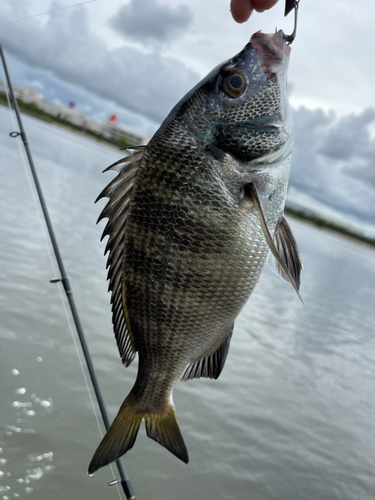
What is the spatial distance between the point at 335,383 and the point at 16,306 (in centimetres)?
569

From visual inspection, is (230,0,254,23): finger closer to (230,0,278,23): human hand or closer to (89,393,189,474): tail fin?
(230,0,278,23): human hand

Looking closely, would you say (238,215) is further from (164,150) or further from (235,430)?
(235,430)

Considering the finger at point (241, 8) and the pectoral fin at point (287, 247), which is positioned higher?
the finger at point (241, 8)

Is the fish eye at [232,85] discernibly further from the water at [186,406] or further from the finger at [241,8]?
the water at [186,406]

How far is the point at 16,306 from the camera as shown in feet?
18.7

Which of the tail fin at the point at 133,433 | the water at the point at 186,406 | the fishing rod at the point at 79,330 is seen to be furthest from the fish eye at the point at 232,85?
the water at the point at 186,406

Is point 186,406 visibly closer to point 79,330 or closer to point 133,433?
point 79,330

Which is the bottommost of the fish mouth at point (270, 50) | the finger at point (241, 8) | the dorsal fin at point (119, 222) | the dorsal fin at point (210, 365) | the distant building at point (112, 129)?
the dorsal fin at point (210, 365)

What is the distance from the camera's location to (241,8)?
179 cm

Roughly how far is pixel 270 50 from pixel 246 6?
0.40 m

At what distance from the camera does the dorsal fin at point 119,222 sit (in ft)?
5.48

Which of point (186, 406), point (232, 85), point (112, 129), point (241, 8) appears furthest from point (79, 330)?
point (112, 129)

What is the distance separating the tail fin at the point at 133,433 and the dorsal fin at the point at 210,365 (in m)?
0.16

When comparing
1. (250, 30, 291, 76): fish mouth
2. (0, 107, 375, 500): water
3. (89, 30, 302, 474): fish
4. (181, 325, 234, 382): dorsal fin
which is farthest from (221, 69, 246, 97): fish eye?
(0, 107, 375, 500): water
